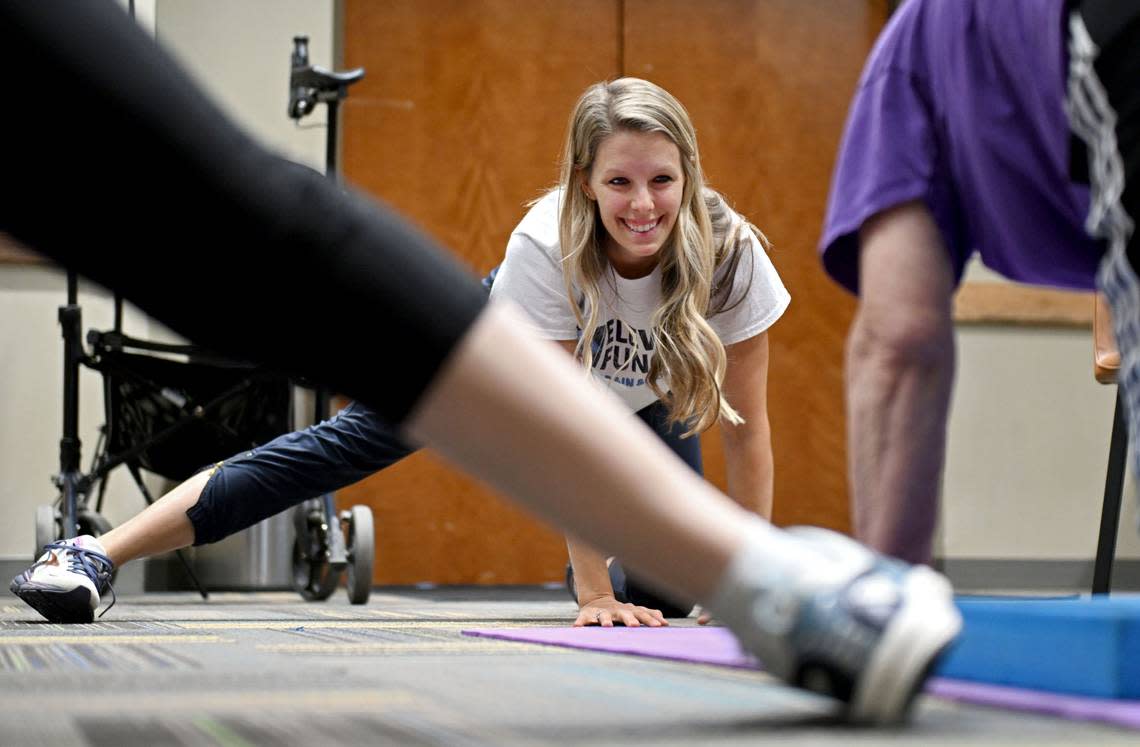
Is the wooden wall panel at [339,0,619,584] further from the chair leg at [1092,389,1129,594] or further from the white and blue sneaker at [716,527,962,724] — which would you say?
the white and blue sneaker at [716,527,962,724]

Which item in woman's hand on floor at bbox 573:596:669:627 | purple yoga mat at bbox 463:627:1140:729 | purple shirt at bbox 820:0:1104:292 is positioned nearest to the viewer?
purple yoga mat at bbox 463:627:1140:729

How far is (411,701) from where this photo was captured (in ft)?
2.71

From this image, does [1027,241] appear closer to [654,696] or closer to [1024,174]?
[1024,174]

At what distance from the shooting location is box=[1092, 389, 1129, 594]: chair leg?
2076 mm

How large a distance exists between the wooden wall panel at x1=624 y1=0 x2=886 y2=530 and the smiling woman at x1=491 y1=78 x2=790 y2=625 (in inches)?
88.8

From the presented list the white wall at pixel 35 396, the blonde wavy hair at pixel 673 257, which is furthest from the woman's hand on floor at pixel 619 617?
the white wall at pixel 35 396

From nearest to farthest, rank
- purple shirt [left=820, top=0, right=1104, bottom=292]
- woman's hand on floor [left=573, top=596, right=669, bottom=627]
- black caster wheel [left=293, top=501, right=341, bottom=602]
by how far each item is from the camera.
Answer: purple shirt [left=820, top=0, right=1104, bottom=292] → woman's hand on floor [left=573, top=596, right=669, bottom=627] → black caster wheel [left=293, top=501, right=341, bottom=602]

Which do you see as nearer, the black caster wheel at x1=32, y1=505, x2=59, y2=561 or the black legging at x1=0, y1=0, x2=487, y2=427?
the black legging at x1=0, y1=0, x2=487, y2=427

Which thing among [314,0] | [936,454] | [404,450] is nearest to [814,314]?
[314,0]

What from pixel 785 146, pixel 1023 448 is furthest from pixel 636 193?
pixel 1023 448

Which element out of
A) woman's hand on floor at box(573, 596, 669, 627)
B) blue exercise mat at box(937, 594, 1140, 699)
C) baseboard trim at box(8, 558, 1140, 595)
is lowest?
baseboard trim at box(8, 558, 1140, 595)

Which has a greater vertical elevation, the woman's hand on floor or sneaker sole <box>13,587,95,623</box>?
the woman's hand on floor

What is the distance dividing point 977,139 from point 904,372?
19cm

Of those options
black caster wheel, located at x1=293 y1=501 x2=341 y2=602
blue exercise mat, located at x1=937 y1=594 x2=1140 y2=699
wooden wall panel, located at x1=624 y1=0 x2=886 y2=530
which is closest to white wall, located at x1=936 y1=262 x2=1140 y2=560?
wooden wall panel, located at x1=624 y1=0 x2=886 y2=530
